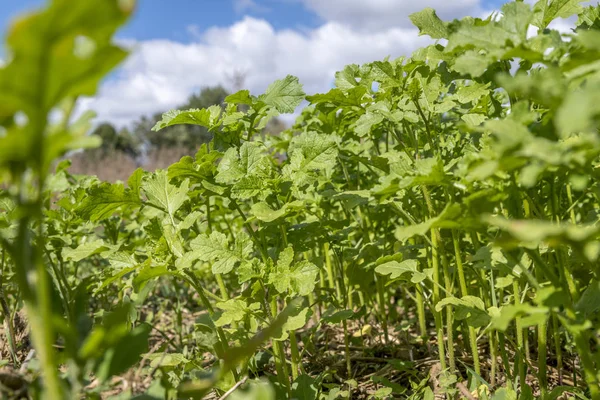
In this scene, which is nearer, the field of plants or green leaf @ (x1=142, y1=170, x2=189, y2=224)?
the field of plants

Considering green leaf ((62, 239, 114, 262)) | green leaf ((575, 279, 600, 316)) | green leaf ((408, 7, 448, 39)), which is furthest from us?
green leaf ((62, 239, 114, 262))

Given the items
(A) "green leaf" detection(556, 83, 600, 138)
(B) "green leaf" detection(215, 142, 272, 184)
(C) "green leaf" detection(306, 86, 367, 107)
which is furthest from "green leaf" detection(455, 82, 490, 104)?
(A) "green leaf" detection(556, 83, 600, 138)

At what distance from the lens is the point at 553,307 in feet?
3.22

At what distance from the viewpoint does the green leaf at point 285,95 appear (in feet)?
5.63

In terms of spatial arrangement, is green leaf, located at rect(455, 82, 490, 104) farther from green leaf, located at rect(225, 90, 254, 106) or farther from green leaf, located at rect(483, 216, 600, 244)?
green leaf, located at rect(483, 216, 600, 244)

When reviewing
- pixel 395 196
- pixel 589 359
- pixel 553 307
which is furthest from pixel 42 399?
pixel 395 196

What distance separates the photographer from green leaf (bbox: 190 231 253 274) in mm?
1566

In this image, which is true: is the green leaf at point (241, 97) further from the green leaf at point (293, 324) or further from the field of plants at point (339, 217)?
the green leaf at point (293, 324)

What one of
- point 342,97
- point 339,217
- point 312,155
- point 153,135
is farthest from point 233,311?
point 153,135

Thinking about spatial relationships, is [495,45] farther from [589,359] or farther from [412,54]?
[412,54]

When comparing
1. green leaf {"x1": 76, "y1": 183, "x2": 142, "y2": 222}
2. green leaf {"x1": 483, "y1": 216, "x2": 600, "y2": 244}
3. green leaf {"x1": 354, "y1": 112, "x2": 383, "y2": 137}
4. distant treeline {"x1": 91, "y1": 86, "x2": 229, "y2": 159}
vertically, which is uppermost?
distant treeline {"x1": 91, "y1": 86, "x2": 229, "y2": 159}

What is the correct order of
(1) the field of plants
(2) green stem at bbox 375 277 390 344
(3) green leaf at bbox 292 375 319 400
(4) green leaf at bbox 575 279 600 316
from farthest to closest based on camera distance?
(2) green stem at bbox 375 277 390 344 → (3) green leaf at bbox 292 375 319 400 → (4) green leaf at bbox 575 279 600 316 → (1) the field of plants

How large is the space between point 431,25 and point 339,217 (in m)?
1.59

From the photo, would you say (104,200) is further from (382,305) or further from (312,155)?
(382,305)
